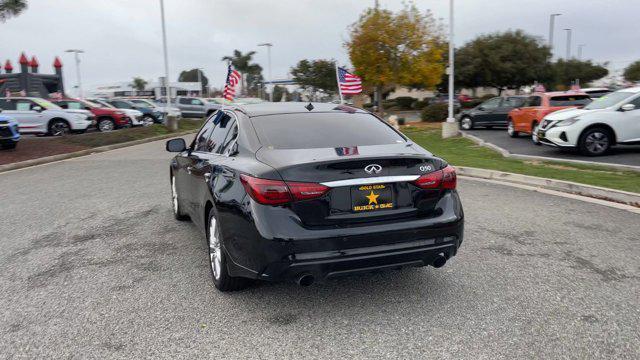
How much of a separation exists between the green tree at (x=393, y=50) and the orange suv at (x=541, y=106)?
11.2 meters

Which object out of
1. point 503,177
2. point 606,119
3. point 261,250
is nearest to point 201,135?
point 261,250

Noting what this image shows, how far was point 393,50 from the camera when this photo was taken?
2922 centimetres

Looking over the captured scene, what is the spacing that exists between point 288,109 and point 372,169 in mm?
1574

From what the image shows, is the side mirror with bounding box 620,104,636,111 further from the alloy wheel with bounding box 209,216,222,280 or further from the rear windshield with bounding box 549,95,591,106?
the alloy wheel with bounding box 209,216,222,280

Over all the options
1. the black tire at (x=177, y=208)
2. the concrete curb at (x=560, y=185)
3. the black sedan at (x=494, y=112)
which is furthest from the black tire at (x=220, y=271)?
the black sedan at (x=494, y=112)

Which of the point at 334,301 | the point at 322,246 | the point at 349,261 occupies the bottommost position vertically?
the point at 334,301

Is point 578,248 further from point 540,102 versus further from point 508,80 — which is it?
point 508,80

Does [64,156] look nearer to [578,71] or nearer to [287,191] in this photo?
[287,191]

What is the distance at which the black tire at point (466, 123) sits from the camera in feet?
78.1

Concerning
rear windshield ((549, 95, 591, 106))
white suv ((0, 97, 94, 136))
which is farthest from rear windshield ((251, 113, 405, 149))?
white suv ((0, 97, 94, 136))

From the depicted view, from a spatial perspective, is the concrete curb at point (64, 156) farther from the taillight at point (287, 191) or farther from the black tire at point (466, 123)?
the black tire at point (466, 123)

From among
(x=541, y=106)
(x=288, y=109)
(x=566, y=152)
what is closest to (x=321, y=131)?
(x=288, y=109)

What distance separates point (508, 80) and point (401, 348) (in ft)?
166

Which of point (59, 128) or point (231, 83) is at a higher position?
point (231, 83)
